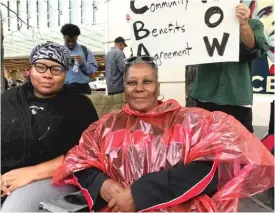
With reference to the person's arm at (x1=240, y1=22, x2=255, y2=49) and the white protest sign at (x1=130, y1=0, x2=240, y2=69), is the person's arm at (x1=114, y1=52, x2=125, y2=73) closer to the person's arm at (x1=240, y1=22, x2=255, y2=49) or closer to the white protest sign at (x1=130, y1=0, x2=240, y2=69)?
the white protest sign at (x1=130, y1=0, x2=240, y2=69)

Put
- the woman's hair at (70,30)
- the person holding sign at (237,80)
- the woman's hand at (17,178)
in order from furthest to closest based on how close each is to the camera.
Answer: the woman's hair at (70,30), the person holding sign at (237,80), the woman's hand at (17,178)

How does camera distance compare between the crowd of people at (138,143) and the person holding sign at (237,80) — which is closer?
the crowd of people at (138,143)

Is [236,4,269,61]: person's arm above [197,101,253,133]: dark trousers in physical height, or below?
above

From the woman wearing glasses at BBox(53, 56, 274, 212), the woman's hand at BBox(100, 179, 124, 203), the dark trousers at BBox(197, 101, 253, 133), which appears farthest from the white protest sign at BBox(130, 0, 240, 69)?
the woman's hand at BBox(100, 179, 124, 203)

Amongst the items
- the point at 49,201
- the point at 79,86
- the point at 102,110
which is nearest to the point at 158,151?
the point at 49,201

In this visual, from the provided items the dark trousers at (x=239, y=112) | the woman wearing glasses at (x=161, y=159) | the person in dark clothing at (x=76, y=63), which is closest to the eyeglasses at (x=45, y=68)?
the woman wearing glasses at (x=161, y=159)

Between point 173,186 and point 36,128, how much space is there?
3.10 ft

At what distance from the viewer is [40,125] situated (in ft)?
7.06

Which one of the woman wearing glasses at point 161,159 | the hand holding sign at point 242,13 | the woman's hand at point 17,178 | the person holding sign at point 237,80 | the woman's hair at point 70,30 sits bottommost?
the woman's hand at point 17,178

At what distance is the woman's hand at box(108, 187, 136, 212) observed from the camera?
1670mm

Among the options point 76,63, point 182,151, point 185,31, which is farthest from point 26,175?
point 76,63

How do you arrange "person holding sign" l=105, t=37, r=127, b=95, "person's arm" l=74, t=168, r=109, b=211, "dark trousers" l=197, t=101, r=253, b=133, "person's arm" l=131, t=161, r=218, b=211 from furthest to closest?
1. "person holding sign" l=105, t=37, r=127, b=95
2. "dark trousers" l=197, t=101, r=253, b=133
3. "person's arm" l=74, t=168, r=109, b=211
4. "person's arm" l=131, t=161, r=218, b=211

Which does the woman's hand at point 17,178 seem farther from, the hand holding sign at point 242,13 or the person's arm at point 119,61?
the person's arm at point 119,61

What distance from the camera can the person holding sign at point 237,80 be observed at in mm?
2223
